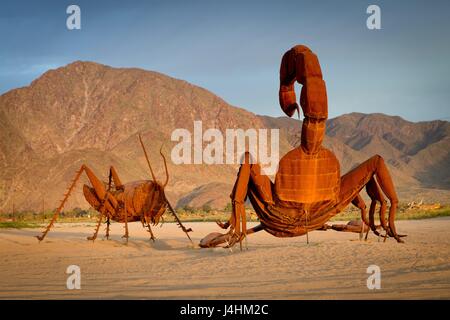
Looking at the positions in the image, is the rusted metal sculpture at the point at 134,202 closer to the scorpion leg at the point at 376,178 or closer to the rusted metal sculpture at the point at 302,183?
the rusted metal sculpture at the point at 302,183

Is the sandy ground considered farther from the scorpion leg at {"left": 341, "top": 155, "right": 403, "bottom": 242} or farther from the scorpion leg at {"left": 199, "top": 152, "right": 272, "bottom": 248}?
the scorpion leg at {"left": 341, "top": 155, "right": 403, "bottom": 242}

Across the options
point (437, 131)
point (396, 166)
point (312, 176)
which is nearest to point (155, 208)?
point (312, 176)

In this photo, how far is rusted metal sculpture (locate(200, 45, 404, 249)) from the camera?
29.1ft

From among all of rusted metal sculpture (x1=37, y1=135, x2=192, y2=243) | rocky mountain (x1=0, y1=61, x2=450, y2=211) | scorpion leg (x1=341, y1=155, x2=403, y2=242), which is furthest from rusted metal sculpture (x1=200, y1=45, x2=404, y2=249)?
rocky mountain (x1=0, y1=61, x2=450, y2=211)

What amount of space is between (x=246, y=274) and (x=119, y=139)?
101740 mm

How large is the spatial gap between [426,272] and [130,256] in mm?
8548

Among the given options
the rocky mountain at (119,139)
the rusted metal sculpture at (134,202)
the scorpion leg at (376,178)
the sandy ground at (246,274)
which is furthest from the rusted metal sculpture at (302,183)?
the rocky mountain at (119,139)

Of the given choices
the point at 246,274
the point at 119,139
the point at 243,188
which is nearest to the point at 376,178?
the point at 243,188

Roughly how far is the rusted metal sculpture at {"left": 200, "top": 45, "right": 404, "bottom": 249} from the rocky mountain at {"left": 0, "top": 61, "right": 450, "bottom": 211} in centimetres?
6426

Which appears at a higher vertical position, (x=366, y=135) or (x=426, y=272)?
(x=366, y=135)

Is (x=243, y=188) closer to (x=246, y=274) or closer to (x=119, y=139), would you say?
(x=246, y=274)

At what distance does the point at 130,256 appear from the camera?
1477 cm

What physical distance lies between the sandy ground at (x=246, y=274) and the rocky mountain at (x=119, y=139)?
6066 cm
